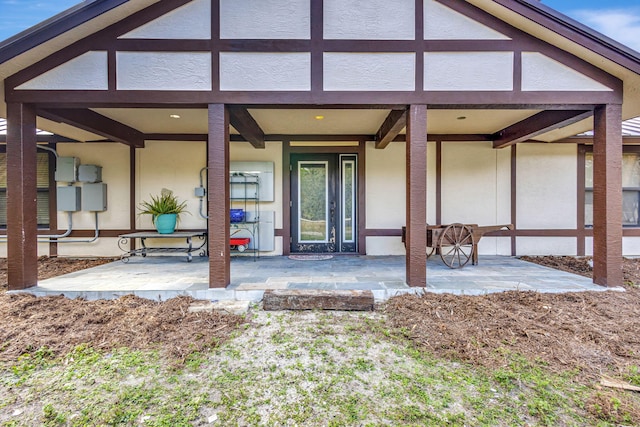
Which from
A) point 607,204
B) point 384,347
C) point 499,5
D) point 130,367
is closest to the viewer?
point 130,367

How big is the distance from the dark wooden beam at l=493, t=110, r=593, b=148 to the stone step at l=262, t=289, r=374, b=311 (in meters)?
3.68

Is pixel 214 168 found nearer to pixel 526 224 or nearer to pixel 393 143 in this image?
pixel 393 143

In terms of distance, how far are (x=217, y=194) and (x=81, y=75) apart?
2.11m

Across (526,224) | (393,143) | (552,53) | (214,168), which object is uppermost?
(552,53)

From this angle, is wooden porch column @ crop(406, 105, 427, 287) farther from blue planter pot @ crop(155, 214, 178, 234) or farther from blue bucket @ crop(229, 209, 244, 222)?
blue planter pot @ crop(155, 214, 178, 234)

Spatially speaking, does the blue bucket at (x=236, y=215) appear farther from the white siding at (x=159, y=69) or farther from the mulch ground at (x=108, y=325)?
the white siding at (x=159, y=69)

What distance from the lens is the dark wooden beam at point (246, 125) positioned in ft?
12.7

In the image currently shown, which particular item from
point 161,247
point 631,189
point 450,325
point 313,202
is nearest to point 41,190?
point 161,247

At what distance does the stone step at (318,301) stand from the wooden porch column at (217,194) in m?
0.72

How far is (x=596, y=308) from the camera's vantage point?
3.12 metres

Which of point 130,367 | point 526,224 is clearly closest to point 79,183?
point 130,367

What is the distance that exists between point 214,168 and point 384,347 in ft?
8.75

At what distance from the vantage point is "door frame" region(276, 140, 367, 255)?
6.00 metres

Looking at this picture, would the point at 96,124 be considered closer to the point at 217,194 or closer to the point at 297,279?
the point at 217,194
